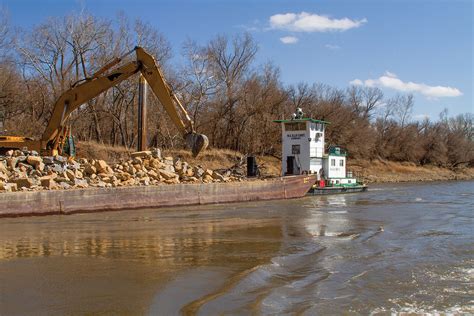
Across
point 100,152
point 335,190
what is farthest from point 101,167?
point 100,152

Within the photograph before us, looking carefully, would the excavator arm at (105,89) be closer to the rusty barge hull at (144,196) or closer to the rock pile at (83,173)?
the rock pile at (83,173)

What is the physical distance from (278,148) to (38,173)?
31.6 m

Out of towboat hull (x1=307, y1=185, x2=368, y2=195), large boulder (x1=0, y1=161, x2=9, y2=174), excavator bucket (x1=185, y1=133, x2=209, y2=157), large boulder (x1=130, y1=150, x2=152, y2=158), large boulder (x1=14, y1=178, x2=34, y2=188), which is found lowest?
towboat hull (x1=307, y1=185, x2=368, y2=195)

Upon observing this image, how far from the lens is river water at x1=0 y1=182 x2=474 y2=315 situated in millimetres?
6762

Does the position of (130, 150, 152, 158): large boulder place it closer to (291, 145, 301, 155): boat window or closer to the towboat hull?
(291, 145, 301, 155): boat window

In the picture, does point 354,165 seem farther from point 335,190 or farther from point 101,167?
point 101,167

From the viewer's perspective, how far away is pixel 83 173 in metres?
22.2

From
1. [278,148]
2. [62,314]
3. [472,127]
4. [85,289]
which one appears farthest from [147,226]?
[472,127]

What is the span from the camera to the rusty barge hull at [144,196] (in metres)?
17.1

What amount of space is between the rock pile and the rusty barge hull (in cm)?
122

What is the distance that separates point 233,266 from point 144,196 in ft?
39.8

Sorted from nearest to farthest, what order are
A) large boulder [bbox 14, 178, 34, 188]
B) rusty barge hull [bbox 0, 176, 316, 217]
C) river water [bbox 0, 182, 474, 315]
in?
river water [bbox 0, 182, 474, 315] → rusty barge hull [bbox 0, 176, 316, 217] → large boulder [bbox 14, 178, 34, 188]

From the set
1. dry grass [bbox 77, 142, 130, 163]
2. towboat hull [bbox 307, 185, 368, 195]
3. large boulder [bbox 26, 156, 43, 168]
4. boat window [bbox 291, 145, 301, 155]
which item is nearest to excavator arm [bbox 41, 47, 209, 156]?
large boulder [bbox 26, 156, 43, 168]

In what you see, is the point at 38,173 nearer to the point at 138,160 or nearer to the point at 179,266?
the point at 138,160
